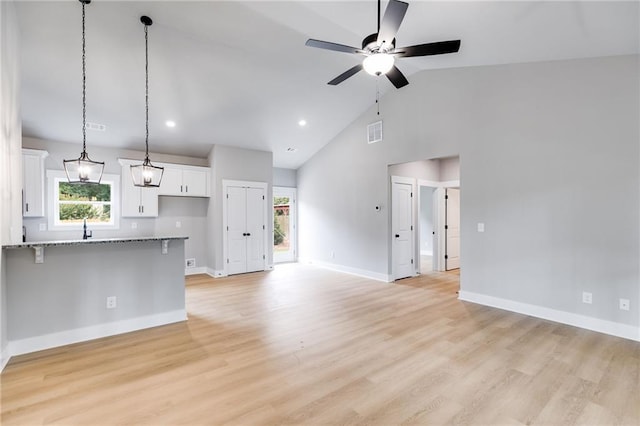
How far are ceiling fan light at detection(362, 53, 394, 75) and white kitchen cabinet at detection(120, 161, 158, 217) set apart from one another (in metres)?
5.35

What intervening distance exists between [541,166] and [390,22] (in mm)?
3089

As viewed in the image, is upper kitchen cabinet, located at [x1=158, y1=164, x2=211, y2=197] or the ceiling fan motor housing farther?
upper kitchen cabinet, located at [x1=158, y1=164, x2=211, y2=197]

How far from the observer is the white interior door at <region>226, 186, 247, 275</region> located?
22.0 ft

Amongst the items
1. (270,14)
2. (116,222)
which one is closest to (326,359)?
(270,14)

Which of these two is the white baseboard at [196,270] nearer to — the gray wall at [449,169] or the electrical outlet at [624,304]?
the gray wall at [449,169]

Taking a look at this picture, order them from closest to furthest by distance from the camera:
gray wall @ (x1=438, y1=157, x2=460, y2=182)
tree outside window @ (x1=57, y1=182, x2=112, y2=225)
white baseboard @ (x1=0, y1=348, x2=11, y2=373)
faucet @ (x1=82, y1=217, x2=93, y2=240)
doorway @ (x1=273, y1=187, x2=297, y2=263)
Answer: white baseboard @ (x1=0, y1=348, x2=11, y2=373) < faucet @ (x1=82, y1=217, x2=93, y2=240) < tree outside window @ (x1=57, y1=182, x2=112, y2=225) < gray wall @ (x1=438, y1=157, x2=460, y2=182) < doorway @ (x1=273, y1=187, x2=297, y2=263)

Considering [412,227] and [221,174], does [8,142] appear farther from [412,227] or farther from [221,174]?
[412,227]

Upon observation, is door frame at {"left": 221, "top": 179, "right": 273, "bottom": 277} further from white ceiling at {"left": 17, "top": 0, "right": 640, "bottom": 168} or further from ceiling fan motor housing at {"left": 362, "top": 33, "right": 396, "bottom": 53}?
ceiling fan motor housing at {"left": 362, "top": 33, "right": 396, "bottom": 53}

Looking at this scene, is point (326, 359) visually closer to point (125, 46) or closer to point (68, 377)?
point (68, 377)

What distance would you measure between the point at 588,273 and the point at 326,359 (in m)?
3.30

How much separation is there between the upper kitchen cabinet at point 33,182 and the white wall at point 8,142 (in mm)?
2311

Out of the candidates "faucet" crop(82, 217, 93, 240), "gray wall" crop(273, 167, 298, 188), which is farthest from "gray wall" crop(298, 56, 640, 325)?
"faucet" crop(82, 217, 93, 240)

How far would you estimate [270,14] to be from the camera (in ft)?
11.5

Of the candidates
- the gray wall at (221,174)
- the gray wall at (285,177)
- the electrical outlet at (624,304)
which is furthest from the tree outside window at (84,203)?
the electrical outlet at (624,304)
